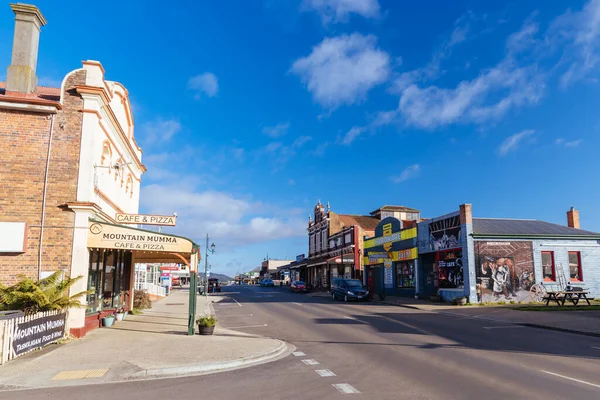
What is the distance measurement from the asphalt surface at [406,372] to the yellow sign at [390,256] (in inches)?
754

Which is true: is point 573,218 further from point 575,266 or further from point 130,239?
point 130,239

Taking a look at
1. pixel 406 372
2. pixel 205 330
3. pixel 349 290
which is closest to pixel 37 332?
pixel 205 330

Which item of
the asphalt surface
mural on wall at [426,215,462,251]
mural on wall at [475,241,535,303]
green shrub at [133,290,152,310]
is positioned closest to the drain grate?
the asphalt surface

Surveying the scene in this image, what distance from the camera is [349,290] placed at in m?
33.2

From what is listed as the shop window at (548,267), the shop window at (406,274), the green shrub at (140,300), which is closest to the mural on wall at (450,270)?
the shop window at (406,274)

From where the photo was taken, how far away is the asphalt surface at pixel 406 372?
293 inches

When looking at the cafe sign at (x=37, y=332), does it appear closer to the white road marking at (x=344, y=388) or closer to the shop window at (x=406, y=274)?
the white road marking at (x=344, y=388)

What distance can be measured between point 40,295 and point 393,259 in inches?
1174

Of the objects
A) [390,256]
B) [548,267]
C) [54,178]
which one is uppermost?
[54,178]

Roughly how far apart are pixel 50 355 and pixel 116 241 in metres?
4.27

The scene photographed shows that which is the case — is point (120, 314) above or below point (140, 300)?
below

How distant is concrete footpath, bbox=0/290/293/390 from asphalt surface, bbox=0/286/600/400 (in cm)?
55

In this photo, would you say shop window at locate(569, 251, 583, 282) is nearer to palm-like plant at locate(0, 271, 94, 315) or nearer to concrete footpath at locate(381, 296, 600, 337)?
concrete footpath at locate(381, 296, 600, 337)

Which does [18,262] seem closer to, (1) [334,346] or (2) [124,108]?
(2) [124,108]
